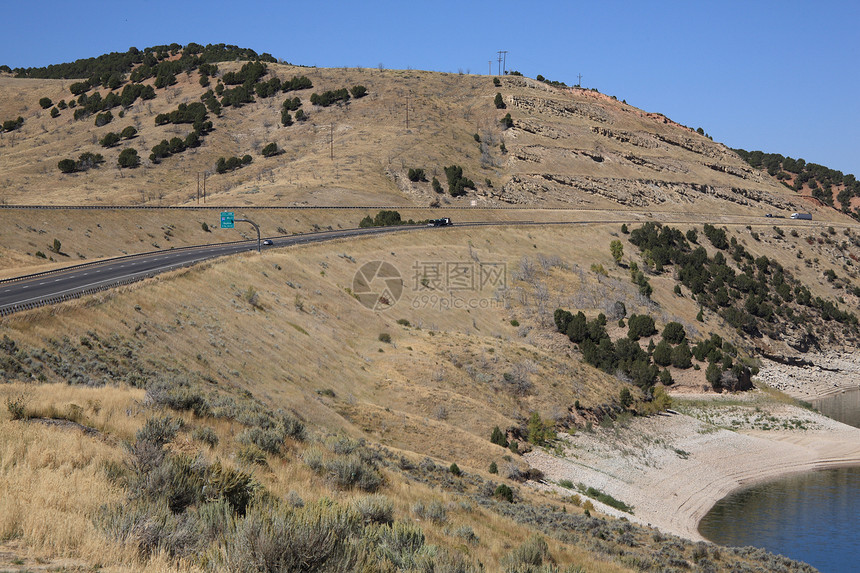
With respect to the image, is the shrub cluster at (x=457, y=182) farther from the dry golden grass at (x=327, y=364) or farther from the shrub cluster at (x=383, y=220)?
the dry golden grass at (x=327, y=364)

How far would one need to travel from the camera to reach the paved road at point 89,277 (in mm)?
30781

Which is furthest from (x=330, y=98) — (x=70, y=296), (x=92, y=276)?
(x=70, y=296)

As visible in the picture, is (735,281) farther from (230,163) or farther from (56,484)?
(56,484)

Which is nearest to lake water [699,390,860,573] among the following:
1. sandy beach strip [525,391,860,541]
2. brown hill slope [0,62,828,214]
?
sandy beach strip [525,391,860,541]

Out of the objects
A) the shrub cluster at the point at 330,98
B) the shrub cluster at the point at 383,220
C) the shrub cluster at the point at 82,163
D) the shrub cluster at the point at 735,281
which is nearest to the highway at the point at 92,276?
the shrub cluster at the point at 383,220

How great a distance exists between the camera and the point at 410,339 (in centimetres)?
5147

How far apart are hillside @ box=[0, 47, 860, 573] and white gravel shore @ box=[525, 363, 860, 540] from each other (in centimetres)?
26

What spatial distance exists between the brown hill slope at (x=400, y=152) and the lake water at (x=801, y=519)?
6626 centimetres

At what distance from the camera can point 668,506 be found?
126 ft

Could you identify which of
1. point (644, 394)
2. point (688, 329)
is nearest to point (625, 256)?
point (688, 329)

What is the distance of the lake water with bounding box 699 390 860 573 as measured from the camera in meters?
32.9

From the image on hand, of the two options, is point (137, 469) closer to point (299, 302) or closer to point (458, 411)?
point (458, 411)

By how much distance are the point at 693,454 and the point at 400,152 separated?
7914cm

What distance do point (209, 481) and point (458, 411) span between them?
1154 inches
